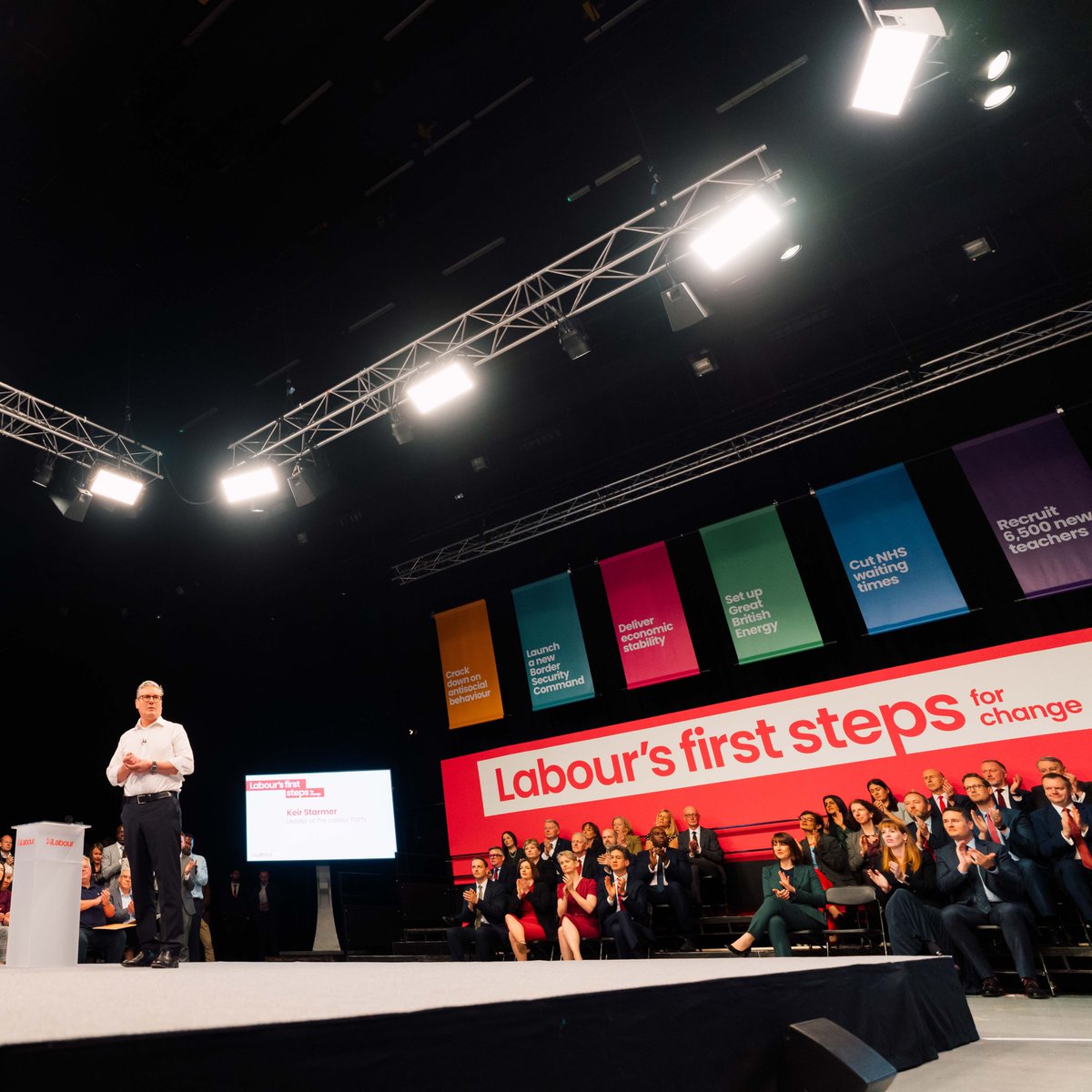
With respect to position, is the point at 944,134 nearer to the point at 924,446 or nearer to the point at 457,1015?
the point at 924,446

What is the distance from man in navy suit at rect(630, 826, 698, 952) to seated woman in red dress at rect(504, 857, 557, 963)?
0.79m

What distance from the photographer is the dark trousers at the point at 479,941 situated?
5824 mm

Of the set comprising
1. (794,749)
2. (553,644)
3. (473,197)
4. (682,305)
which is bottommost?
(794,749)

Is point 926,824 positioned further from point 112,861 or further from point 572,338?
point 112,861

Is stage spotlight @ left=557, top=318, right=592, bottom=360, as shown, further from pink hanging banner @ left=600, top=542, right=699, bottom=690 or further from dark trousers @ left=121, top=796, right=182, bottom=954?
dark trousers @ left=121, top=796, right=182, bottom=954

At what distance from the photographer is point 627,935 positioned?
17.5ft

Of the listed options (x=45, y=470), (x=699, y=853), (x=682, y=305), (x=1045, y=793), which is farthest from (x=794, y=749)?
(x=45, y=470)

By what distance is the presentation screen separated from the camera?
7785mm

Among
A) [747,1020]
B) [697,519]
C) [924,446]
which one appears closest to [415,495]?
[697,519]

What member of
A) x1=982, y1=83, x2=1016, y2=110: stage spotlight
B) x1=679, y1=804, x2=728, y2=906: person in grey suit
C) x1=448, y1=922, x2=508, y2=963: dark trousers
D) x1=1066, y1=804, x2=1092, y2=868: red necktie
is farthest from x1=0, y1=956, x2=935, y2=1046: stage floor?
x1=982, y1=83, x2=1016, y2=110: stage spotlight

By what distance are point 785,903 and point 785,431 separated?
13.9ft

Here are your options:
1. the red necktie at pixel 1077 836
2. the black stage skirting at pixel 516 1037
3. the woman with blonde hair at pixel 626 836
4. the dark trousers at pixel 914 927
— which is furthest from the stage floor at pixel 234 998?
the woman with blonde hair at pixel 626 836

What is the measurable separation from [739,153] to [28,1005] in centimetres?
633

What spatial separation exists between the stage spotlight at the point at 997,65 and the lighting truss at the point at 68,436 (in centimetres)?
713
